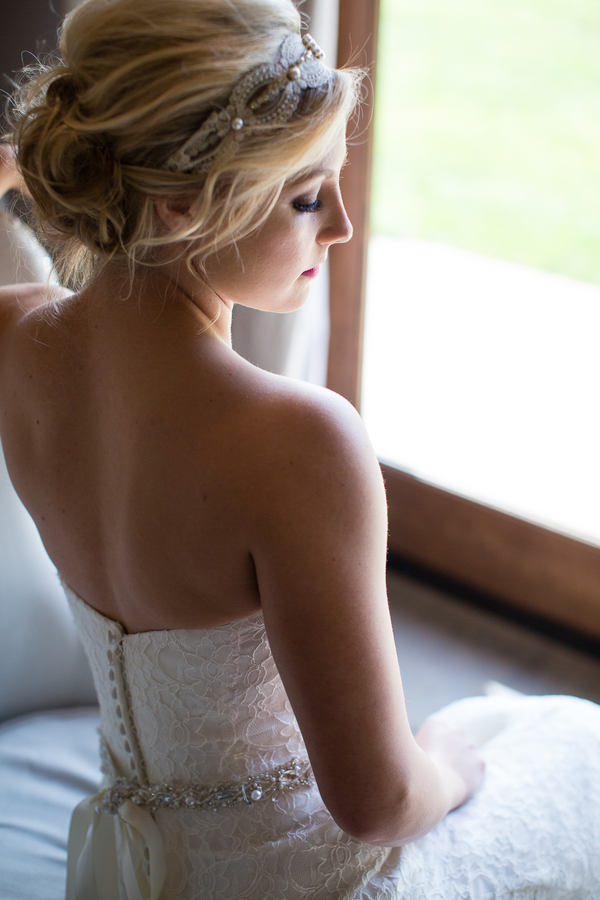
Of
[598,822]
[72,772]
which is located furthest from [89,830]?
[598,822]

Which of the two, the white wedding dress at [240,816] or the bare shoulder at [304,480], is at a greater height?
the bare shoulder at [304,480]

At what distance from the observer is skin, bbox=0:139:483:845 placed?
640 mm

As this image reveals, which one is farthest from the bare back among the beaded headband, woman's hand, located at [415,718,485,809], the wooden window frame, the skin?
the wooden window frame

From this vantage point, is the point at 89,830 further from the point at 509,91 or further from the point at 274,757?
the point at 509,91

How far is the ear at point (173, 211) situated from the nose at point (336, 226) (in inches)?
6.2

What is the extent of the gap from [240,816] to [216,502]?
43 centimetres

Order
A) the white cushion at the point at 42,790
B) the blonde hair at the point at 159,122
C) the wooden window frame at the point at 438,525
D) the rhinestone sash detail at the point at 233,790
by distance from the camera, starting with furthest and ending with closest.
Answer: the wooden window frame at the point at 438,525 < the white cushion at the point at 42,790 < the rhinestone sash detail at the point at 233,790 < the blonde hair at the point at 159,122

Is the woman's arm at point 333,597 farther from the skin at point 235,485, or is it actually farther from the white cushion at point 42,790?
the white cushion at point 42,790

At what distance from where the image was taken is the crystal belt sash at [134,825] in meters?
0.88

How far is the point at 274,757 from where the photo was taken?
88cm

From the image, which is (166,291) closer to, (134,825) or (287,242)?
(287,242)

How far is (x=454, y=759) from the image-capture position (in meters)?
1.01

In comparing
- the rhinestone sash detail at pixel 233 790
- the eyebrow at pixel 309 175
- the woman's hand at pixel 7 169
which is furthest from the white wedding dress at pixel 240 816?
the woman's hand at pixel 7 169

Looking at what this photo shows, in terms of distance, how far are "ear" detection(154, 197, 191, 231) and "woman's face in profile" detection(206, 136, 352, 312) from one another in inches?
2.3
